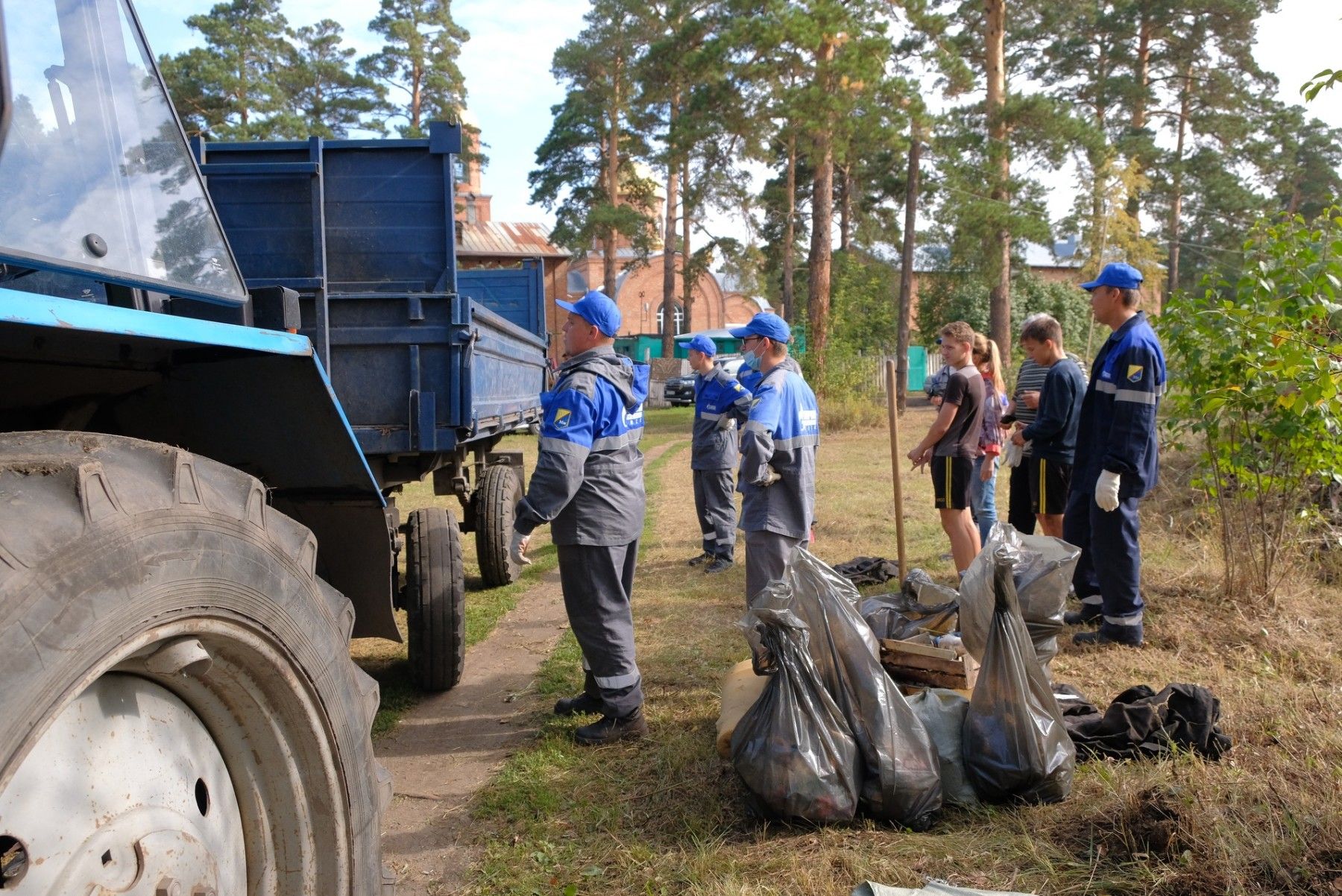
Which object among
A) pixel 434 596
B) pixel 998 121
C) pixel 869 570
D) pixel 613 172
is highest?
pixel 613 172

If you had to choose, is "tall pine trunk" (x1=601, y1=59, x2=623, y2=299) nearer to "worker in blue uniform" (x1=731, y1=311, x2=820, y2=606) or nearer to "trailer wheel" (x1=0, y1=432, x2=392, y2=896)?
"worker in blue uniform" (x1=731, y1=311, x2=820, y2=606)

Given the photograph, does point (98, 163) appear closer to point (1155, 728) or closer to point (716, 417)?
point (1155, 728)

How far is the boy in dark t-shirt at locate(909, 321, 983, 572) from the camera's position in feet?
19.7

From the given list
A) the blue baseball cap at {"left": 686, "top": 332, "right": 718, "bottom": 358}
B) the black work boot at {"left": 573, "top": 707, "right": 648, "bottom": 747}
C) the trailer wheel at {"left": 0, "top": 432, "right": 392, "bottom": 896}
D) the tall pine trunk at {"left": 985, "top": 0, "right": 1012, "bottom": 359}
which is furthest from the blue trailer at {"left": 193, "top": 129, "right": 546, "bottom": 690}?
the tall pine trunk at {"left": 985, "top": 0, "right": 1012, "bottom": 359}

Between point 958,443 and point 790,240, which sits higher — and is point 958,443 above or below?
below

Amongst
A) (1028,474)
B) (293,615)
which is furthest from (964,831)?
(1028,474)

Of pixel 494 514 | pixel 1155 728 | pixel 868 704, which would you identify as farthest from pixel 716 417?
pixel 868 704

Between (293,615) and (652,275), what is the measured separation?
179 feet

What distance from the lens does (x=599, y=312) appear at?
4227mm

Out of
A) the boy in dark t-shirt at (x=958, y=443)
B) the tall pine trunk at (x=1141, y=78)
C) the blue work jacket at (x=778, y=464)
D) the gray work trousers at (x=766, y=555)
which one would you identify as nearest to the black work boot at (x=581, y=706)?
the gray work trousers at (x=766, y=555)

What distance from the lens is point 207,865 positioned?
166 cm

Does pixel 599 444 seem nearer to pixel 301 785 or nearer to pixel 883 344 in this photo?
pixel 301 785

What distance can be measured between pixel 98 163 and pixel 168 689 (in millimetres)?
942

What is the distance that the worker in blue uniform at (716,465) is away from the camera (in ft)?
25.4
